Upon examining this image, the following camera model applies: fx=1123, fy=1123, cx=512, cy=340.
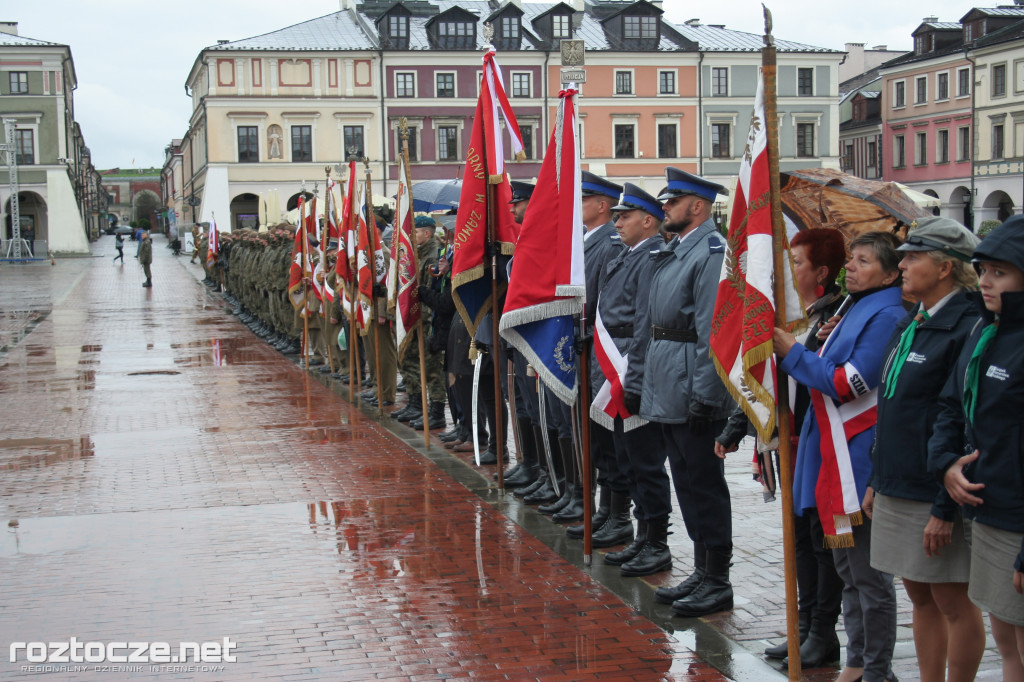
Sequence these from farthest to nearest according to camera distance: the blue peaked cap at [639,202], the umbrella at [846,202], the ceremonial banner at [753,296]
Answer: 1. the umbrella at [846,202]
2. the blue peaked cap at [639,202]
3. the ceremonial banner at [753,296]

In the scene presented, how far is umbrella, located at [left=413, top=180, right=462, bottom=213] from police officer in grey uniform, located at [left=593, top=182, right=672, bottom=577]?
9130 millimetres

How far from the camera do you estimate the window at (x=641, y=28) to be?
60.2 m

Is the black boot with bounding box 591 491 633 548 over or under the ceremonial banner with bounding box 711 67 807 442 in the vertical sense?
under

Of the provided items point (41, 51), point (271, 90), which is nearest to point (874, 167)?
point (271, 90)

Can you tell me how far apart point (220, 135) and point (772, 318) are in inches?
2214

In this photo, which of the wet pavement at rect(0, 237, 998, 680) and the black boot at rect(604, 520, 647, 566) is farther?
the black boot at rect(604, 520, 647, 566)

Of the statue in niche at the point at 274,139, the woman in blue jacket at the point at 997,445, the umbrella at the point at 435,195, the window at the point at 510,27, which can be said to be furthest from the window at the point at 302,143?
the woman in blue jacket at the point at 997,445

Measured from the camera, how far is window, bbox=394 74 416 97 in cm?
5822

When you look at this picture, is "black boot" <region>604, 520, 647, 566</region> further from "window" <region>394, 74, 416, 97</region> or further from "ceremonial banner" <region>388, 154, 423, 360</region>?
"window" <region>394, 74, 416, 97</region>

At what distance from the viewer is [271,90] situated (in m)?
57.2

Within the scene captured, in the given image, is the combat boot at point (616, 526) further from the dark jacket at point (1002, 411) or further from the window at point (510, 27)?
the window at point (510, 27)

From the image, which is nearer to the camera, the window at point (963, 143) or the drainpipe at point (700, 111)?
the window at point (963, 143)

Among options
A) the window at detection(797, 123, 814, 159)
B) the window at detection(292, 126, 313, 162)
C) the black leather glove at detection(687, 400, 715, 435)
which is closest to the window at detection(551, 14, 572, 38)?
the window at detection(292, 126, 313, 162)

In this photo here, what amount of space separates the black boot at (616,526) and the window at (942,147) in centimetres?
5846
